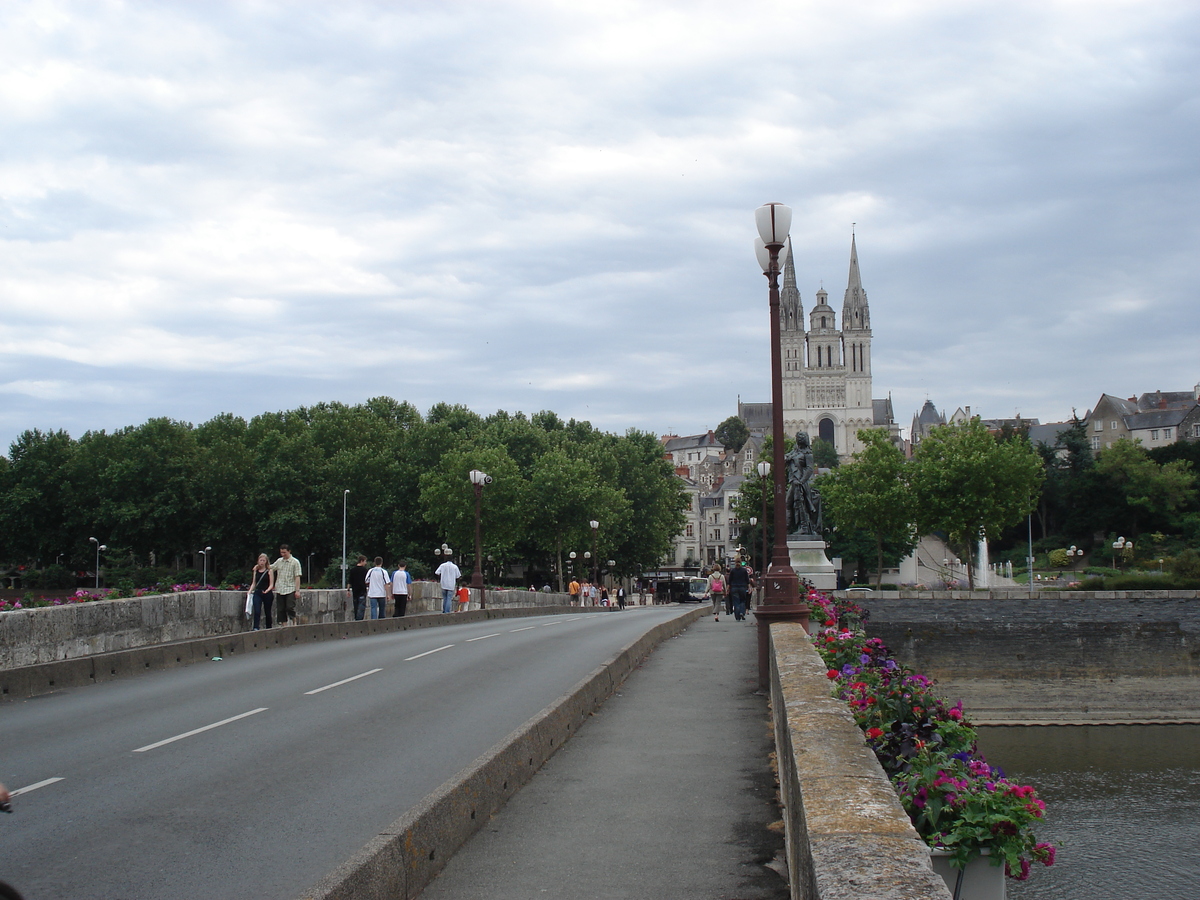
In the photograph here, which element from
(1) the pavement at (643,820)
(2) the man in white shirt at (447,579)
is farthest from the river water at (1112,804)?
(2) the man in white shirt at (447,579)

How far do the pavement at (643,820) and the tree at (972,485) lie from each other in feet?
191

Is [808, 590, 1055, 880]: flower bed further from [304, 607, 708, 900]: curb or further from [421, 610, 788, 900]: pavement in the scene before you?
[304, 607, 708, 900]: curb

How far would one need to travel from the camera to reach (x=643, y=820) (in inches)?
296

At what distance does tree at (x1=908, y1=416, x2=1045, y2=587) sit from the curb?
60.4 meters

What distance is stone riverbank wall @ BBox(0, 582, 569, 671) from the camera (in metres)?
14.2

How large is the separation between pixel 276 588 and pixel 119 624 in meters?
4.65

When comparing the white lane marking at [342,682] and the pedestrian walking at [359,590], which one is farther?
the pedestrian walking at [359,590]

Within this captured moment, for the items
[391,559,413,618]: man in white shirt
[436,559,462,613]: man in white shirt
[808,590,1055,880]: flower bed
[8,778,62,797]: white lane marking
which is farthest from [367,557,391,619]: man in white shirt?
[808,590,1055,880]: flower bed

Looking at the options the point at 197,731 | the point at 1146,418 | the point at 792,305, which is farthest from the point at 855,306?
the point at 197,731

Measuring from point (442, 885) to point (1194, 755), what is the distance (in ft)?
120

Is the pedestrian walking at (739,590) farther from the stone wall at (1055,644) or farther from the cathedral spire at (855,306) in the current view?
the cathedral spire at (855,306)

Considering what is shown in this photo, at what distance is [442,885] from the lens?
5977mm

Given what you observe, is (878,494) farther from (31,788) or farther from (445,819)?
(445,819)

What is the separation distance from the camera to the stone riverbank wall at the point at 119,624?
14.2 meters
